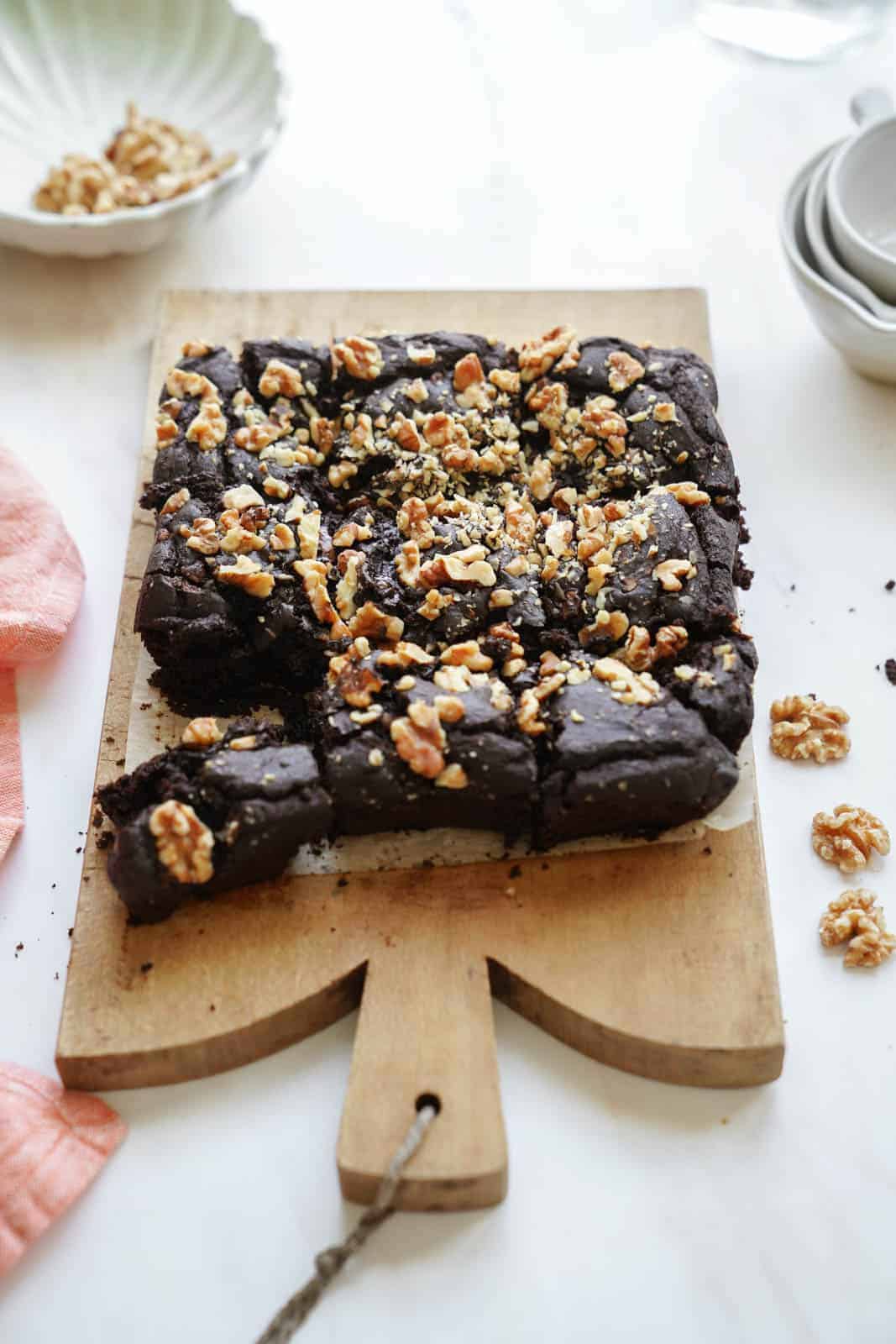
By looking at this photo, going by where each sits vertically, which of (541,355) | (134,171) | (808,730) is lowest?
(808,730)

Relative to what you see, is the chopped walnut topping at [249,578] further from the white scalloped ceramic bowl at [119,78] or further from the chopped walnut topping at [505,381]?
the white scalloped ceramic bowl at [119,78]

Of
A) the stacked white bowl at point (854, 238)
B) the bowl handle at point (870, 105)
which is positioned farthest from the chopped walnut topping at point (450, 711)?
the bowl handle at point (870, 105)

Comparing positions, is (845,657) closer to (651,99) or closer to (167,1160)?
(167,1160)

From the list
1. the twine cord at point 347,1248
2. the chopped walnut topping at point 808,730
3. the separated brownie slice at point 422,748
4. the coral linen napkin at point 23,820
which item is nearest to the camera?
the twine cord at point 347,1248

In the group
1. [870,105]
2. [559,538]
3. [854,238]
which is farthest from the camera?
[870,105]

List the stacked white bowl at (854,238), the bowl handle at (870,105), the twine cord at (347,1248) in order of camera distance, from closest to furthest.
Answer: the twine cord at (347,1248)
the stacked white bowl at (854,238)
the bowl handle at (870,105)

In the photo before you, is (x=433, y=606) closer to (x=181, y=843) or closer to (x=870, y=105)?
(x=181, y=843)

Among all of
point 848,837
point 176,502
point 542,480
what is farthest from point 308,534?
point 848,837
